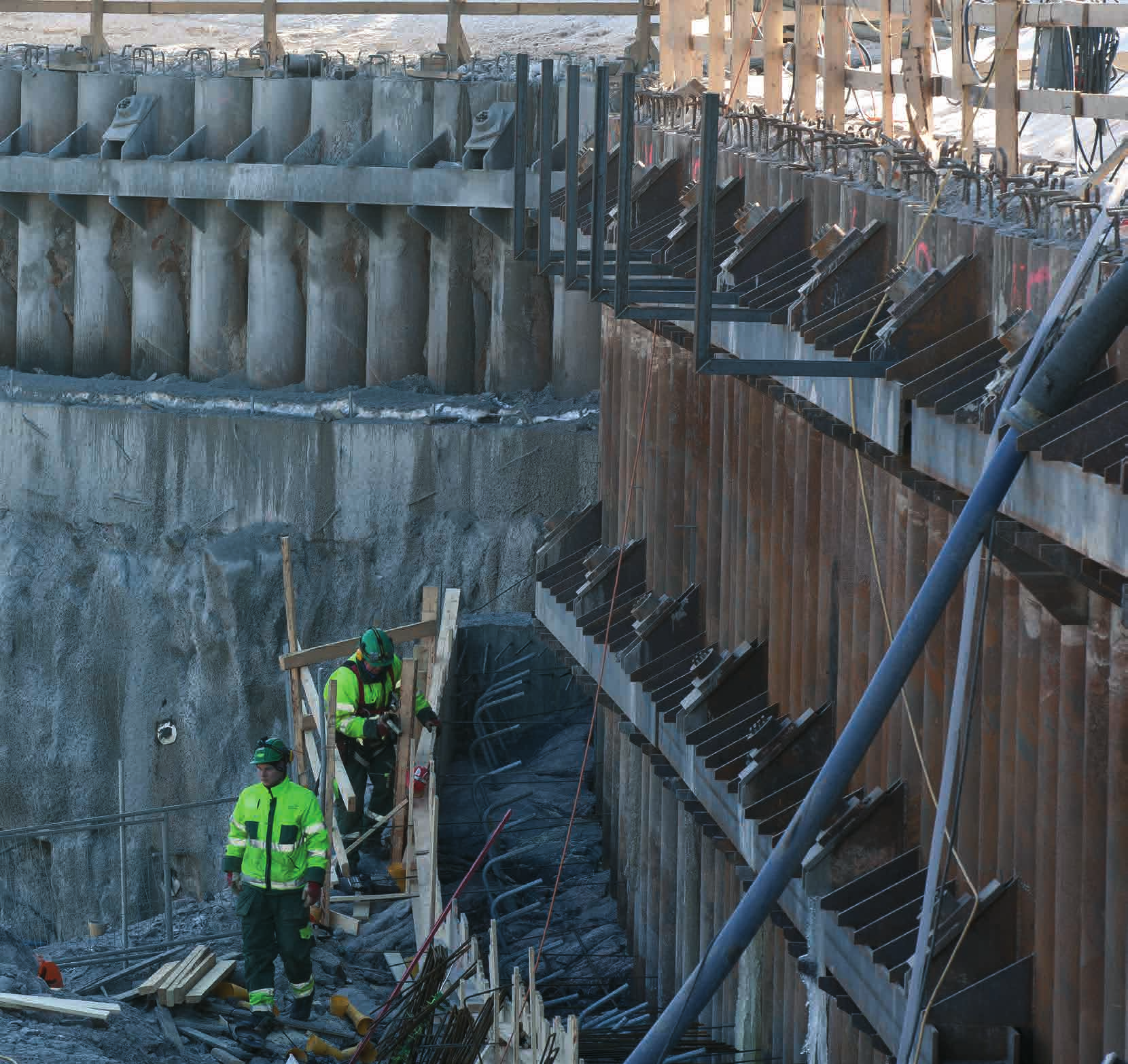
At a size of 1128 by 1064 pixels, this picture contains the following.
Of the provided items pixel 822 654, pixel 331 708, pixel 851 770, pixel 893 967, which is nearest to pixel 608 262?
pixel 331 708

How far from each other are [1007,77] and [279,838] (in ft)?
19.9

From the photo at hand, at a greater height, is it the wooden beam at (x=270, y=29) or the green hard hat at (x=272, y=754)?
the wooden beam at (x=270, y=29)

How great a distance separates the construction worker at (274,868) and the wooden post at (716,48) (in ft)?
23.9

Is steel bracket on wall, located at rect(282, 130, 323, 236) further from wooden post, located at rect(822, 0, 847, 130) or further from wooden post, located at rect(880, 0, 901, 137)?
wooden post, located at rect(880, 0, 901, 137)

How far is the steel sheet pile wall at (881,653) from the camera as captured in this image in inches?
264

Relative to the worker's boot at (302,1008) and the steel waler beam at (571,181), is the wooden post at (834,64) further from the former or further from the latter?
the worker's boot at (302,1008)

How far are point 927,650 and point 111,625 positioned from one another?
47.6 ft

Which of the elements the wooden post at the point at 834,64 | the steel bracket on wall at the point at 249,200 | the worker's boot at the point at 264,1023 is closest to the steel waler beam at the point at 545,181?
the wooden post at the point at 834,64

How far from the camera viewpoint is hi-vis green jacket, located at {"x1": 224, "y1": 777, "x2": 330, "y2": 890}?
12312 mm

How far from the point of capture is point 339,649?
1667cm

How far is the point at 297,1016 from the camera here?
41.2ft

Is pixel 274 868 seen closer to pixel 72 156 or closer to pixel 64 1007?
pixel 64 1007

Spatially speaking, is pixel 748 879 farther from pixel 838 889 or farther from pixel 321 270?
pixel 321 270

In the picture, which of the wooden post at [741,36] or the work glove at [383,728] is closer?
the work glove at [383,728]
